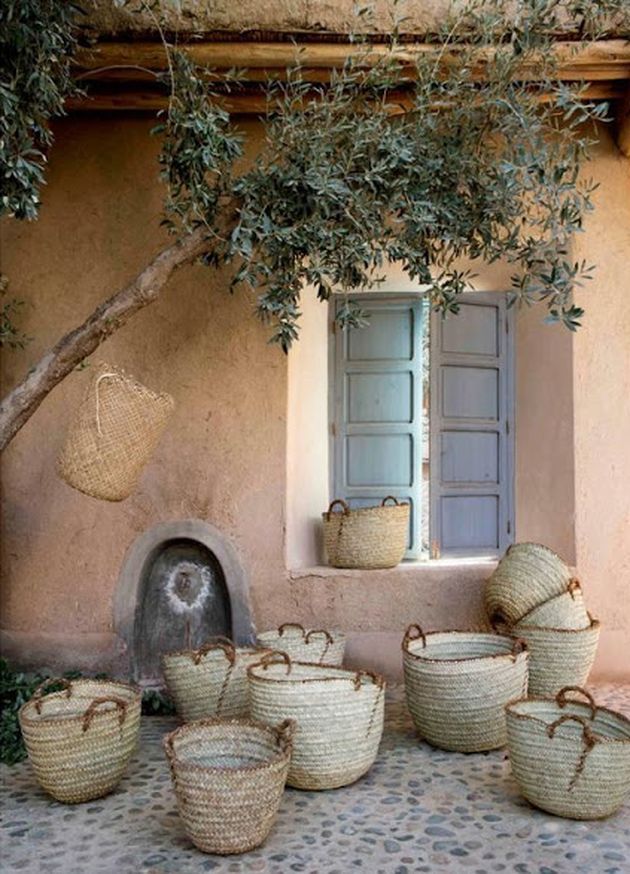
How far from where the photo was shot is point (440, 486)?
5.17 meters

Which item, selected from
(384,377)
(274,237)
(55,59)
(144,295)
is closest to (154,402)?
(144,295)

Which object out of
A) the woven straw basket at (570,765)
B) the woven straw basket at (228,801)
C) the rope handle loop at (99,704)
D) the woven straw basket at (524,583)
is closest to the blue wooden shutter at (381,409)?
the woven straw basket at (524,583)

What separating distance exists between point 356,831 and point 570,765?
815mm

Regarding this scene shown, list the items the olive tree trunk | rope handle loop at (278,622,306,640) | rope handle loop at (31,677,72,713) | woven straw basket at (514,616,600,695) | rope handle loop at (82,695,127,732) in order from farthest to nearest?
Answer: rope handle loop at (278,622,306,640)
woven straw basket at (514,616,600,695)
the olive tree trunk
rope handle loop at (31,677,72,713)
rope handle loop at (82,695,127,732)

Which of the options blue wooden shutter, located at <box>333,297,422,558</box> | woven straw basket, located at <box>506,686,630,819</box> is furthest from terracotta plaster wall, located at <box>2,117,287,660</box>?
woven straw basket, located at <box>506,686,630,819</box>

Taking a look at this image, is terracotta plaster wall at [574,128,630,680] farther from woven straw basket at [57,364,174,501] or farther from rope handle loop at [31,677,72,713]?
rope handle loop at [31,677,72,713]

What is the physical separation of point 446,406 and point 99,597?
237cm

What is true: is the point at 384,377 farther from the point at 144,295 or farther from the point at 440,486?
the point at 144,295

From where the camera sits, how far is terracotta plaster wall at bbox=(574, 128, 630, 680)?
4.80 meters

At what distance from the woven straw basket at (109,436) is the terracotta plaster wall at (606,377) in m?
2.49

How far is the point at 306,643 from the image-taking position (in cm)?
436

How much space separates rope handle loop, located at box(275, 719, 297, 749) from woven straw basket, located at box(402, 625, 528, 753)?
0.78 m

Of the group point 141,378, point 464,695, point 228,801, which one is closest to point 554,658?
point 464,695

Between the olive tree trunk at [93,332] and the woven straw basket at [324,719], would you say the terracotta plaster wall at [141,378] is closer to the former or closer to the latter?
the olive tree trunk at [93,332]
